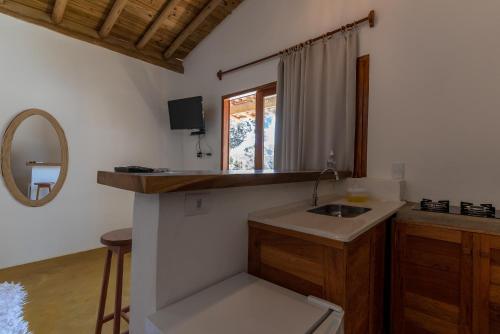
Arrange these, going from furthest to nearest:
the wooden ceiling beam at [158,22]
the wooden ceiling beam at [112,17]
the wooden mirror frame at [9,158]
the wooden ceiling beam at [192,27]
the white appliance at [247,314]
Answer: the wooden ceiling beam at [192,27] < the wooden ceiling beam at [158,22] < the wooden ceiling beam at [112,17] < the wooden mirror frame at [9,158] < the white appliance at [247,314]

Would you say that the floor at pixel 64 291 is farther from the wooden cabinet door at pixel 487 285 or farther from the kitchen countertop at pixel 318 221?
the wooden cabinet door at pixel 487 285

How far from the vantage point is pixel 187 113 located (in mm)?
3709

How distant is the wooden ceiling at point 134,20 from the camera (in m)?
2.84

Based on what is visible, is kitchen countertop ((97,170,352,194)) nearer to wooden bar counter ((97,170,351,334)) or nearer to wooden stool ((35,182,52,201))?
wooden bar counter ((97,170,351,334))

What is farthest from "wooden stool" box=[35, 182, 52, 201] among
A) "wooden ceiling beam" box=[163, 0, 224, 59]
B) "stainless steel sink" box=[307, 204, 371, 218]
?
"stainless steel sink" box=[307, 204, 371, 218]

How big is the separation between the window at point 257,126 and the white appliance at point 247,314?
157 cm

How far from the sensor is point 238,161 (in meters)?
3.50

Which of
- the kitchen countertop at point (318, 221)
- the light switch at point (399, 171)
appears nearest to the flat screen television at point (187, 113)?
the kitchen countertop at point (318, 221)

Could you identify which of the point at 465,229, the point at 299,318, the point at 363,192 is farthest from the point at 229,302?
the point at 363,192

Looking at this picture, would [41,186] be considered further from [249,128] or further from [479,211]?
[479,211]

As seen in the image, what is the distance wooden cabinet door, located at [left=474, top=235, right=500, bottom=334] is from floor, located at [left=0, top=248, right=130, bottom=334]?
230 cm

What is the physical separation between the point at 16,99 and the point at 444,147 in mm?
4257

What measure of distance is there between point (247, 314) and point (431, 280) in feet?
4.23

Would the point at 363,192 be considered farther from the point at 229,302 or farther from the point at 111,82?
the point at 111,82
